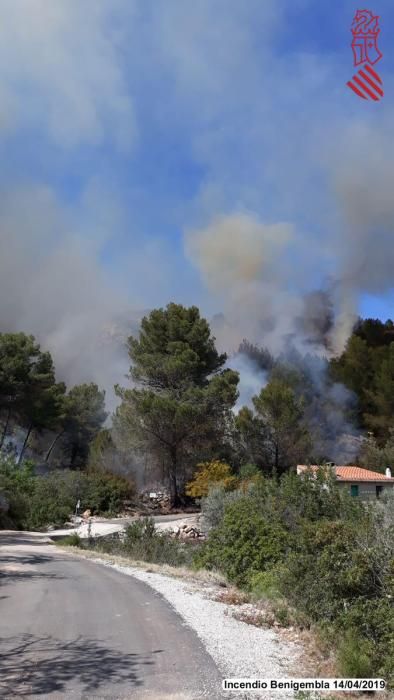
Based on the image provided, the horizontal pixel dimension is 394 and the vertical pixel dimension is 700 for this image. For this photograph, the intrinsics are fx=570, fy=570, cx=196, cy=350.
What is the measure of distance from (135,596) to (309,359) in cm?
6540

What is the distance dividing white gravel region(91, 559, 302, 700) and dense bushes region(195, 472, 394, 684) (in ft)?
2.47

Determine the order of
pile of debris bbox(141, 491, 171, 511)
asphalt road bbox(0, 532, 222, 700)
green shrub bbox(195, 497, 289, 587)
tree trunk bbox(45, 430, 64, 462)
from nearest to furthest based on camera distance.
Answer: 1. asphalt road bbox(0, 532, 222, 700)
2. green shrub bbox(195, 497, 289, 587)
3. pile of debris bbox(141, 491, 171, 511)
4. tree trunk bbox(45, 430, 64, 462)

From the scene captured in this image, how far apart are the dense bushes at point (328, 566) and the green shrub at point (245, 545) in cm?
3

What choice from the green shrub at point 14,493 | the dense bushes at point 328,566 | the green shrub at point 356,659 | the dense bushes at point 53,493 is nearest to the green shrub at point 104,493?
the dense bushes at point 53,493

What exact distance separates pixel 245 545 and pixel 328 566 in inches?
232

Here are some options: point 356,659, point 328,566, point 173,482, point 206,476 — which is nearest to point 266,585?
point 328,566

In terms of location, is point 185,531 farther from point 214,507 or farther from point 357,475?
point 357,475

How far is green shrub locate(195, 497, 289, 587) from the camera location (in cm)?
1476

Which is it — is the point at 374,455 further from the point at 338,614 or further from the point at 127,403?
the point at 338,614

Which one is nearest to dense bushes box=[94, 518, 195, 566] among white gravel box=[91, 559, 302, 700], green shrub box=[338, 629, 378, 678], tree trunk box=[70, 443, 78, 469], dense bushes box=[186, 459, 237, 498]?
white gravel box=[91, 559, 302, 700]

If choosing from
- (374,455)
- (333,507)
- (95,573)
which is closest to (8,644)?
(95,573)

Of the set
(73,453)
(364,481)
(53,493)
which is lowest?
(53,493)

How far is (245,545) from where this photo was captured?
602 inches

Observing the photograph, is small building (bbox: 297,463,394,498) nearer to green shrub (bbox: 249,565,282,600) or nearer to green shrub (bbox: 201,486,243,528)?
green shrub (bbox: 201,486,243,528)
